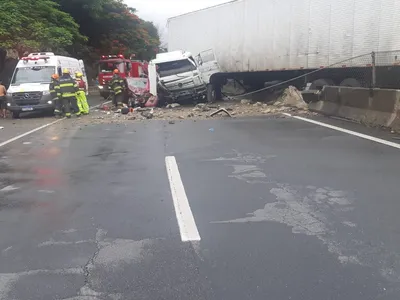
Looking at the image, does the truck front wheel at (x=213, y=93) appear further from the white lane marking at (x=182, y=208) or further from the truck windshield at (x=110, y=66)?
the white lane marking at (x=182, y=208)

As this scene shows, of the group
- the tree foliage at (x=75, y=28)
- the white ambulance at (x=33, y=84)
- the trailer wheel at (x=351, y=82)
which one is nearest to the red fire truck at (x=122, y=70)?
the tree foliage at (x=75, y=28)

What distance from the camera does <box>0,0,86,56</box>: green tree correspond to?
2138cm

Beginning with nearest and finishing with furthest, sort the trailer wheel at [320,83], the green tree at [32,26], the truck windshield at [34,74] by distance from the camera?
the trailer wheel at [320,83]
the truck windshield at [34,74]
the green tree at [32,26]

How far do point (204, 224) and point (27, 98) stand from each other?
48.7ft

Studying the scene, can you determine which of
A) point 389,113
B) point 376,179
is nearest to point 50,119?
point 389,113

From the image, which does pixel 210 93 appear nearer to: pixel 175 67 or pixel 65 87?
pixel 175 67

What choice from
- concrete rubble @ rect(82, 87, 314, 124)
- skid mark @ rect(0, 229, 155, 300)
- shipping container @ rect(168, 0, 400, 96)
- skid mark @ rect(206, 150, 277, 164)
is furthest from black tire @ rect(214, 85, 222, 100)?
skid mark @ rect(0, 229, 155, 300)

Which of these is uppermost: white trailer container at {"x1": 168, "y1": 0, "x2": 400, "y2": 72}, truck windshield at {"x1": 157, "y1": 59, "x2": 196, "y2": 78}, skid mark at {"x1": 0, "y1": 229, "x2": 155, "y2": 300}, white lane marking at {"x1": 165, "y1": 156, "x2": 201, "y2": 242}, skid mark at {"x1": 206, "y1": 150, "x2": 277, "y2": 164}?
white trailer container at {"x1": 168, "y1": 0, "x2": 400, "y2": 72}

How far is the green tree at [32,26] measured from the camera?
21.4m

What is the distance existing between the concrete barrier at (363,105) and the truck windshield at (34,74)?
10.5 meters

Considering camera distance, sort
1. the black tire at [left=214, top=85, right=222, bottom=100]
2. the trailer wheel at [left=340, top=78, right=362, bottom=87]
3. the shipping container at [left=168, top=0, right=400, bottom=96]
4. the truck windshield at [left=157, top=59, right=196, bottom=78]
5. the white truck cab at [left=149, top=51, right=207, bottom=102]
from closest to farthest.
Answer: the shipping container at [left=168, top=0, right=400, bottom=96]
the trailer wheel at [left=340, top=78, right=362, bottom=87]
the white truck cab at [left=149, top=51, right=207, bottom=102]
the truck windshield at [left=157, top=59, right=196, bottom=78]
the black tire at [left=214, top=85, right=222, bottom=100]

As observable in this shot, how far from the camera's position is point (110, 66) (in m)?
30.5

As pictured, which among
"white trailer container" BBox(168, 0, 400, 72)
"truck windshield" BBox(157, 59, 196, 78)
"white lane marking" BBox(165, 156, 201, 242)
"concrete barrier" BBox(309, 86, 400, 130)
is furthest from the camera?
"truck windshield" BBox(157, 59, 196, 78)

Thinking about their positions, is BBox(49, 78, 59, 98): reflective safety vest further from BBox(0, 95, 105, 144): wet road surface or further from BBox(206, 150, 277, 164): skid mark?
BBox(206, 150, 277, 164): skid mark
